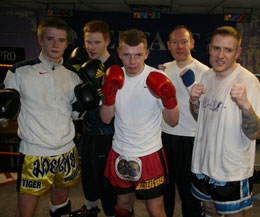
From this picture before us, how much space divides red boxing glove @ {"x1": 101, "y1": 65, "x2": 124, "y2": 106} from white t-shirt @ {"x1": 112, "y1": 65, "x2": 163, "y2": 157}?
7 centimetres

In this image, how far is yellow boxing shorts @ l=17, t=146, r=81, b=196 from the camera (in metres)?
1.65

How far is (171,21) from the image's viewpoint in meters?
6.10

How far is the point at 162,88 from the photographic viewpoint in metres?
1.46

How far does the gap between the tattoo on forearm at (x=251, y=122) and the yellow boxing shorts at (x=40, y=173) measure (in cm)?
114

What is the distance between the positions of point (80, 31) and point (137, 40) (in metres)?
4.86

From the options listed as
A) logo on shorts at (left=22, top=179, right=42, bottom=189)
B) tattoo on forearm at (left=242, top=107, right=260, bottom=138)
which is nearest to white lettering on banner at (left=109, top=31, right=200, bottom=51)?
logo on shorts at (left=22, top=179, right=42, bottom=189)

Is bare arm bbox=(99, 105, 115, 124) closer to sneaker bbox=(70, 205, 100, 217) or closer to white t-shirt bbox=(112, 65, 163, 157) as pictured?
white t-shirt bbox=(112, 65, 163, 157)

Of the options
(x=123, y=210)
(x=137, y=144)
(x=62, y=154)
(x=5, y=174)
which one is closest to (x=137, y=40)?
(x=137, y=144)

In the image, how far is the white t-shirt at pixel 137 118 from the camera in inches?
62.0

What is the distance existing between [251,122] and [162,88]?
50cm

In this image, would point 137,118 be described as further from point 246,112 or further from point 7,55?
point 7,55

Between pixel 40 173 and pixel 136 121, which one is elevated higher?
pixel 136 121

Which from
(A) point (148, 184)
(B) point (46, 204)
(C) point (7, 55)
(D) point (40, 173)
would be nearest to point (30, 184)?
(D) point (40, 173)

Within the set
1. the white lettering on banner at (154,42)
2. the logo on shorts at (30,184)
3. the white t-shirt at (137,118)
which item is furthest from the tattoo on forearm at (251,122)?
the white lettering on banner at (154,42)
